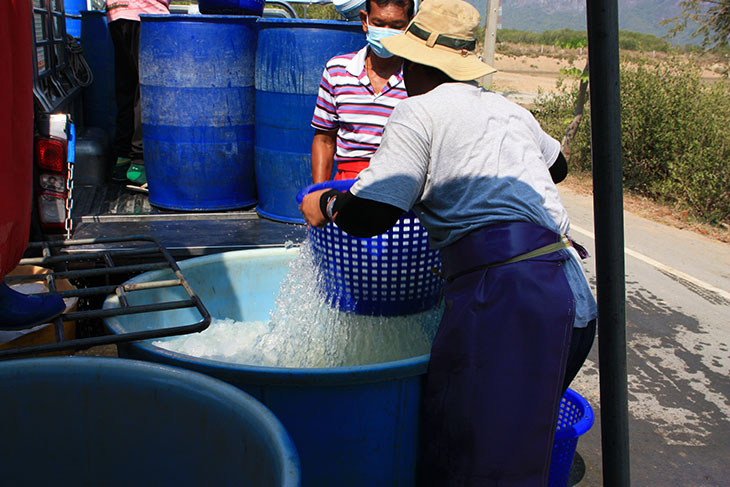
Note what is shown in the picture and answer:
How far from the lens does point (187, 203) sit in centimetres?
376

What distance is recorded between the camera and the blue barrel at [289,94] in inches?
138

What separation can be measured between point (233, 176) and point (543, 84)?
92.0 ft

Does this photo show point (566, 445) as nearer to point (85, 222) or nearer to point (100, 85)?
point (85, 222)

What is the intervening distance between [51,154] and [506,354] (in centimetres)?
195

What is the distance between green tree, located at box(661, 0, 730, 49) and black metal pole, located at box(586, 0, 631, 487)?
11853 mm

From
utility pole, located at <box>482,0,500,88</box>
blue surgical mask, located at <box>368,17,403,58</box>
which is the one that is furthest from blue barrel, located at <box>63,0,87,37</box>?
utility pole, located at <box>482,0,500,88</box>

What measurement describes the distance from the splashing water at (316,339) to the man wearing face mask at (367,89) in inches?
25.3

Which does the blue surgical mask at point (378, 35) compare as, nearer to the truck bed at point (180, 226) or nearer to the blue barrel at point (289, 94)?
the blue barrel at point (289, 94)

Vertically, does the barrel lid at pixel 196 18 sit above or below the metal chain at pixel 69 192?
above

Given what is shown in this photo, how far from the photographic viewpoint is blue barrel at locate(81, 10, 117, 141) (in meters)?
5.02

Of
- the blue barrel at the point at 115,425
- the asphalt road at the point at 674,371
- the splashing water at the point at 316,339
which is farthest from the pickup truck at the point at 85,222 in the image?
the asphalt road at the point at 674,371

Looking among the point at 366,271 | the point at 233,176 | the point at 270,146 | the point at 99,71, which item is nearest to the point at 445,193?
the point at 366,271

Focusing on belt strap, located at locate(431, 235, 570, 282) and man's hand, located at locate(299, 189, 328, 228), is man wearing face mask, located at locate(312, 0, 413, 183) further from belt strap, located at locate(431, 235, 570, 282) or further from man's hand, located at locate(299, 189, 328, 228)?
belt strap, located at locate(431, 235, 570, 282)

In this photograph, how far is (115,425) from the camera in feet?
4.36
